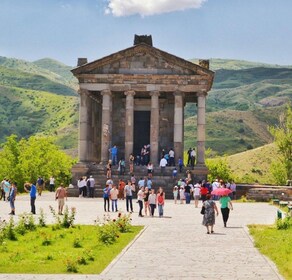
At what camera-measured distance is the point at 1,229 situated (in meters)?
22.8

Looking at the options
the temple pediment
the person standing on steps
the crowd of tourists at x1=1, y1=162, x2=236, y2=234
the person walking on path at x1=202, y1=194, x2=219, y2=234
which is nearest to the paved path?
the person walking on path at x1=202, y1=194, x2=219, y2=234

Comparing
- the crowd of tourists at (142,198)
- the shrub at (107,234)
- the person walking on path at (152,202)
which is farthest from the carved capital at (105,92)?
the shrub at (107,234)

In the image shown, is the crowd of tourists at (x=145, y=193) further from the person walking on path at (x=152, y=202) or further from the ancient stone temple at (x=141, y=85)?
the ancient stone temple at (x=141, y=85)

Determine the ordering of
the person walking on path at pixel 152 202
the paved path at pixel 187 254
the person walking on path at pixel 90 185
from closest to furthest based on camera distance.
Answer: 1. the paved path at pixel 187 254
2. the person walking on path at pixel 152 202
3. the person walking on path at pixel 90 185

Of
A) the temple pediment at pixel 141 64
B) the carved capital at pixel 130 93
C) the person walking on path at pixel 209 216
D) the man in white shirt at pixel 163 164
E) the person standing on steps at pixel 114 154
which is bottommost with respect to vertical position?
the person walking on path at pixel 209 216

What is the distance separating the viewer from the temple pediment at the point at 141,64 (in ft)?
173

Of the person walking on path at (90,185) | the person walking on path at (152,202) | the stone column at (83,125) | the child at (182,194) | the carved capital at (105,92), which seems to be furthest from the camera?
the stone column at (83,125)

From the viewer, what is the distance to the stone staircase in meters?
49.3

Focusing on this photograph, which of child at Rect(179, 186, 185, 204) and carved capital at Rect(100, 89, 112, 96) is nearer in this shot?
child at Rect(179, 186, 185, 204)

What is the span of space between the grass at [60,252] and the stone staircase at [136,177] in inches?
919

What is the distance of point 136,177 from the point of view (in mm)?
50656

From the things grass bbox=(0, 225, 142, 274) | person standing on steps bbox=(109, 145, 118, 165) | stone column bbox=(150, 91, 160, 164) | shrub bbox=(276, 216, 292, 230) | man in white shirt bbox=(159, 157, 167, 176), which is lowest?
grass bbox=(0, 225, 142, 274)

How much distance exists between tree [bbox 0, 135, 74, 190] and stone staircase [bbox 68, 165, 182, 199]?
31.7 meters

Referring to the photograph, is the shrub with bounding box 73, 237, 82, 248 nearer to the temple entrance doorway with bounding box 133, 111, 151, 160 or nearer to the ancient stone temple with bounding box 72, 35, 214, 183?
the ancient stone temple with bounding box 72, 35, 214, 183
